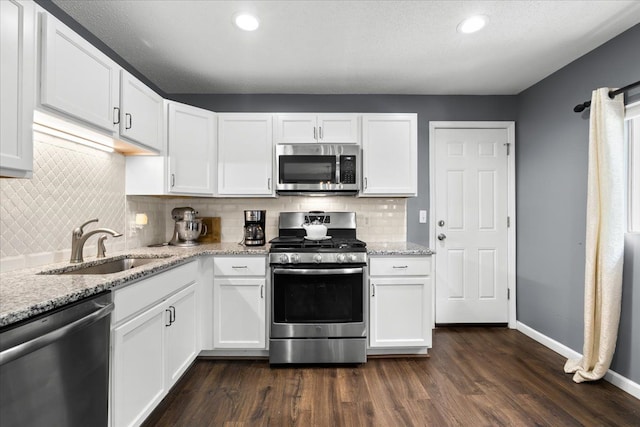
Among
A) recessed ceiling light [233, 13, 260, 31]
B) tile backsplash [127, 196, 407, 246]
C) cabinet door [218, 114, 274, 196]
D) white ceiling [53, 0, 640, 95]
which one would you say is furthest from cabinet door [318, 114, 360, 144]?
recessed ceiling light [233, 13, 260, 31]

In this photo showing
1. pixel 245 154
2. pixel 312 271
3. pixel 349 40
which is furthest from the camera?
pixel 245 154

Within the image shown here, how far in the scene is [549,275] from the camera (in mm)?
2906

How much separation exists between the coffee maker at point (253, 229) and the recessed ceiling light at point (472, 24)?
7.01 feet

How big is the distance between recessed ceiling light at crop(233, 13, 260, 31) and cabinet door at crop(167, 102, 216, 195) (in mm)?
949

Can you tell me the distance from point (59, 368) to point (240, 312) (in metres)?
1.50

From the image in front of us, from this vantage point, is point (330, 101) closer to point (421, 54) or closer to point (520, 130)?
point (421, 54)

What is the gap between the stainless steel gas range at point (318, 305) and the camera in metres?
2.53

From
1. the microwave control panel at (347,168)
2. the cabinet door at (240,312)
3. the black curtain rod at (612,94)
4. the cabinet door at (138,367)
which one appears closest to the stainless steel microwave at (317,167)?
the microwave control panel at (347,168)

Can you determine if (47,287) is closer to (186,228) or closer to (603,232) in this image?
(186,228)

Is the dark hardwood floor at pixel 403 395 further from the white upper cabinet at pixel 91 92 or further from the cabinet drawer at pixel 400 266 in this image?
the white upper cabinet at pixel 91 92

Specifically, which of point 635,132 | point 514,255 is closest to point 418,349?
point 514,255

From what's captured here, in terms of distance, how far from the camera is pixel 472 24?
210 cm

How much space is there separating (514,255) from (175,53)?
3.70 metres

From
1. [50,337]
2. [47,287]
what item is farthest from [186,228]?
[50,337]
